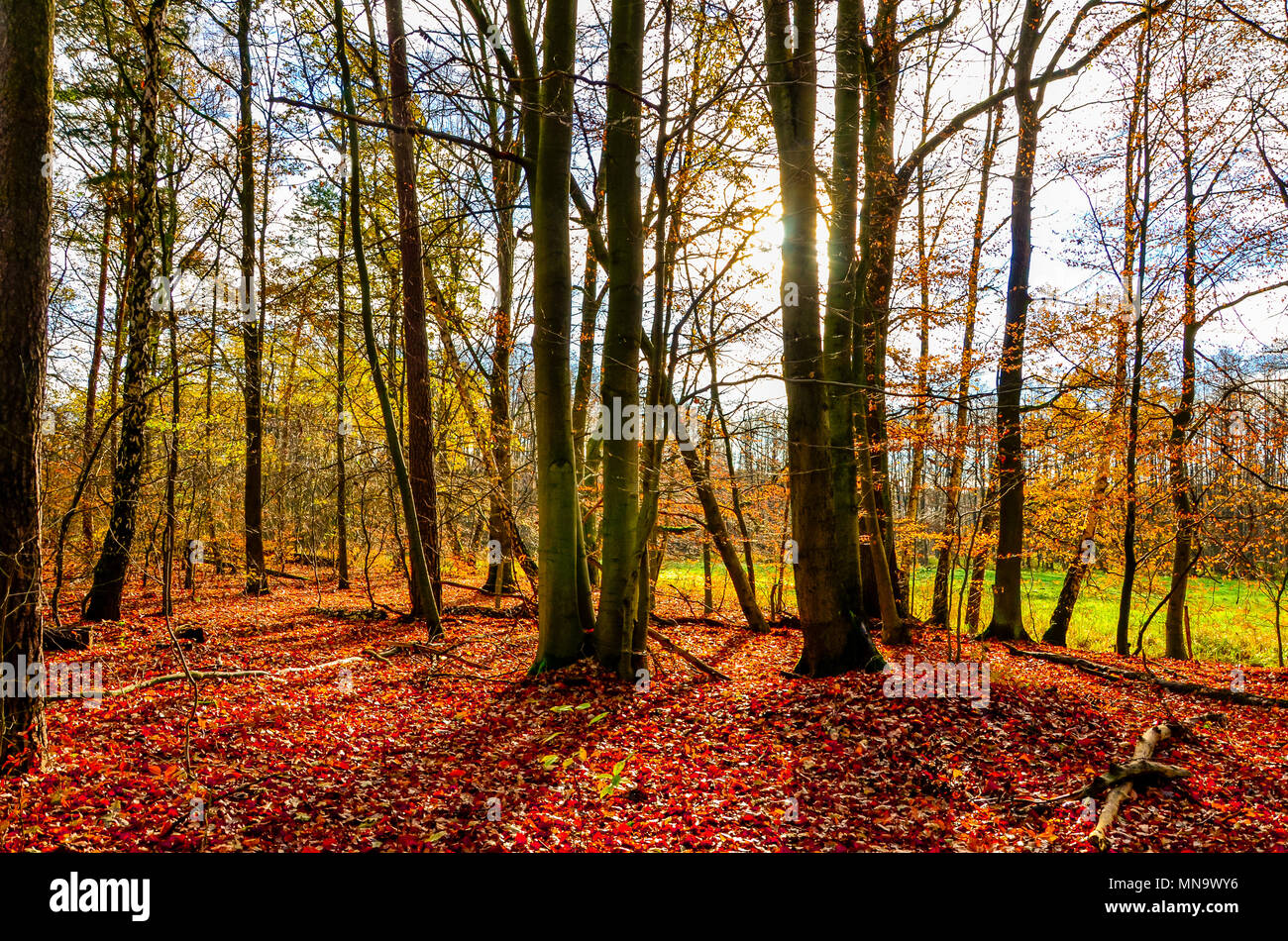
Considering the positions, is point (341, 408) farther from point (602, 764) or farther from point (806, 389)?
point (602, 764)

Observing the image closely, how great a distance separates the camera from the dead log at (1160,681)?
21.4ft

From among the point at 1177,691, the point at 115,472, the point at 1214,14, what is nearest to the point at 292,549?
the point at 115,472

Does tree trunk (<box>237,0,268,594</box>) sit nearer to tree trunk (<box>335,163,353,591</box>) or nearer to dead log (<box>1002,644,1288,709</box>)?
tree trunk (<box>335,163,353,591</box>)

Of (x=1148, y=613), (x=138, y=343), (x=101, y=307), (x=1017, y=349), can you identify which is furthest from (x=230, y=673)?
(x=1148, y=613)

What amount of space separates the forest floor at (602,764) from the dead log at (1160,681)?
0.47ft

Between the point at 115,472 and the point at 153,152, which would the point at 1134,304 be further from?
the point at 115,472

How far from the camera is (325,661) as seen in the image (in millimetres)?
7887

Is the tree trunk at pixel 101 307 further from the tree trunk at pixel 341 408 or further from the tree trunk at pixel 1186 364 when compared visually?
the tree trunk at pixel 1186 364

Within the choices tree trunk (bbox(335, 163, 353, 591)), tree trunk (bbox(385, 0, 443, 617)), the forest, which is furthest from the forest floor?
tree trunk (bbox(335, 163, 353, 591))

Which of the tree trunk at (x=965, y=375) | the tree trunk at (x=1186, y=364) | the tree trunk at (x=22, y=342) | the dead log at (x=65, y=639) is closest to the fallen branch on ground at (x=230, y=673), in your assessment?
the tree trunk at (x=22, y=342)

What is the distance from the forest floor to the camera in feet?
12.2

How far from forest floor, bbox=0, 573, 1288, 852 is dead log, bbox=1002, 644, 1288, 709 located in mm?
142

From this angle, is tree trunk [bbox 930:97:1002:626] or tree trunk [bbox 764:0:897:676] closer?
tree trunk [bbox 764:0:897:676]

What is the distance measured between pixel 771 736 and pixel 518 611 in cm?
719
